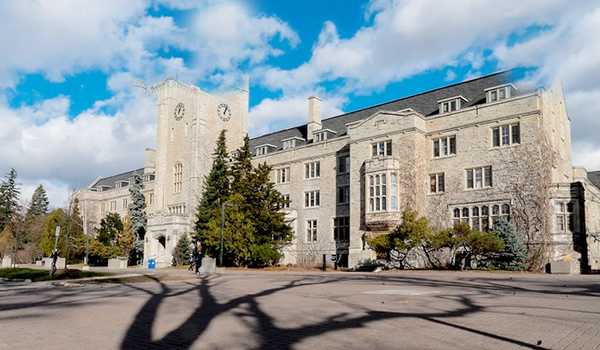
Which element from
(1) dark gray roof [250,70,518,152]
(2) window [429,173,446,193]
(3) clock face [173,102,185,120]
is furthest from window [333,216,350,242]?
(3) clock face [173,102,185,120]

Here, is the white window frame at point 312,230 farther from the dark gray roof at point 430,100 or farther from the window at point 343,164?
the dark gray roof at point 430,100

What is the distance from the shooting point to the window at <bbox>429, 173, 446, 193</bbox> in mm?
37312

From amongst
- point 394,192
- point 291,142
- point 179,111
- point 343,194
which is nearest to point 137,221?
point 179,111

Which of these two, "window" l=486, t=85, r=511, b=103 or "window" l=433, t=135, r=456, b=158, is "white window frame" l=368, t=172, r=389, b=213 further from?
"window" l=486, t=85, r=511, b=103

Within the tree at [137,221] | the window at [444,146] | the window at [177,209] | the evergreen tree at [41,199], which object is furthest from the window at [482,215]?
the evergreen tree at [41,199]

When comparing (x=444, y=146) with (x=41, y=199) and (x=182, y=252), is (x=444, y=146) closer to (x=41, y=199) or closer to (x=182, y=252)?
(x=182, y=252)

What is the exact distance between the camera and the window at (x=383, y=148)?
128ft

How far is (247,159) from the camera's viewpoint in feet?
148

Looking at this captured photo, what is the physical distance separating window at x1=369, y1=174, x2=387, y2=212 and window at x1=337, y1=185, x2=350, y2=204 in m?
5.31

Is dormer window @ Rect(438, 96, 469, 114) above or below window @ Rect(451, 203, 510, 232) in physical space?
above

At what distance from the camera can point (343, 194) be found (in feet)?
144

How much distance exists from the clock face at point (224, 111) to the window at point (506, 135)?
113 feet

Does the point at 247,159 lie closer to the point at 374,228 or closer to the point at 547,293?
the point at 374,228

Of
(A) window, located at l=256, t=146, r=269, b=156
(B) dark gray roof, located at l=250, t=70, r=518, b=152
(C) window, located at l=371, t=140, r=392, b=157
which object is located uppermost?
(B) dark gray roof, located at l=250, t=70, r=518, b=152
